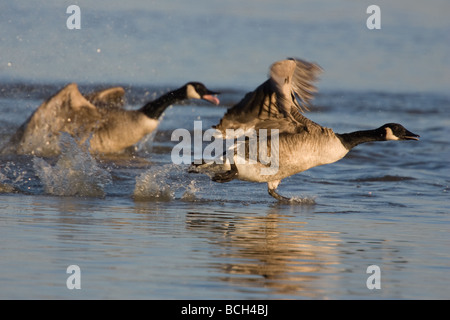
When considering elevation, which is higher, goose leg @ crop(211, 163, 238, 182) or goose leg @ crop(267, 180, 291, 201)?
goose leg @ crop(211, 163, 238, 182)

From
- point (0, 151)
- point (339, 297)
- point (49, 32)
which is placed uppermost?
point (49, 32)

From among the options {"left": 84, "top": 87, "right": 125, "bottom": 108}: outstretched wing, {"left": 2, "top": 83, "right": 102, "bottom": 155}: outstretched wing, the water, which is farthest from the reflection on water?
{"left": 84, "top": 87, "right": 125, "bottom": 108}: outstretched wing

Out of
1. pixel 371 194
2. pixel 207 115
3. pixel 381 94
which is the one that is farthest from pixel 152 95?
pixel 371 194

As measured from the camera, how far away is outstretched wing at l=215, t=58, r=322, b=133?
788 centimetres

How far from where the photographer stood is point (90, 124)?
12695mm

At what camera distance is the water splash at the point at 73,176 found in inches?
358

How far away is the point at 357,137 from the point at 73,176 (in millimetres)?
3349

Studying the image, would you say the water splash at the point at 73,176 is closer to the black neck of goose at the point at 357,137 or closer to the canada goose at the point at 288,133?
the canada goose at the point at 288,133

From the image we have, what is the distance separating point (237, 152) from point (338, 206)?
138 centimetres

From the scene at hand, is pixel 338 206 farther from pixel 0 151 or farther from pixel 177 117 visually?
pixel 177 117

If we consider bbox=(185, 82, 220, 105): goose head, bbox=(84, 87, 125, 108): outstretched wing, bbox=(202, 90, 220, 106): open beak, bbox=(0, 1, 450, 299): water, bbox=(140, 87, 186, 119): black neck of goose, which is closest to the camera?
bbox=(0, 1, 450, 299): water

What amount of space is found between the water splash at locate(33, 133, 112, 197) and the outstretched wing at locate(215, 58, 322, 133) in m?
1.79

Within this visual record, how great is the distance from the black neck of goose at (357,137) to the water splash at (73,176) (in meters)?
2.86

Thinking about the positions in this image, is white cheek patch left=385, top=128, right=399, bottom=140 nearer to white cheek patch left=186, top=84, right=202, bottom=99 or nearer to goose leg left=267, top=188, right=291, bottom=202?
goose leg left=267, top=188, right=291, bottom=202
